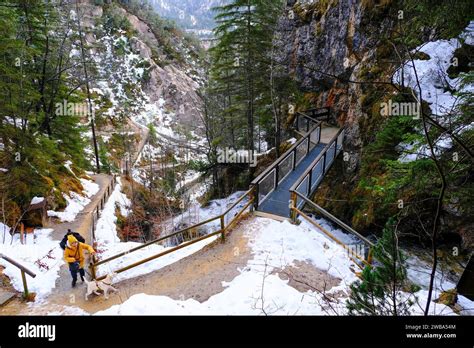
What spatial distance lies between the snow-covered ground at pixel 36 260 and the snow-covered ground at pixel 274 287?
11.4 feet

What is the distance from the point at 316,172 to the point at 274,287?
6258mm

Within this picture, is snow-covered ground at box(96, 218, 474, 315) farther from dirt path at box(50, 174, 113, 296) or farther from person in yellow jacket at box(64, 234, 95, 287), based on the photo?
dirt path at box(50, 174, 113, 296)

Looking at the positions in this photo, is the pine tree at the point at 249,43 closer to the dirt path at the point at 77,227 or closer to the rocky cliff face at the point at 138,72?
the dirt path at the point at 77,227

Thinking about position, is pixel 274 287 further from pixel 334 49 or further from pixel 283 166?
pixel 334 49

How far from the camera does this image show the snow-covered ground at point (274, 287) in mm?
5293

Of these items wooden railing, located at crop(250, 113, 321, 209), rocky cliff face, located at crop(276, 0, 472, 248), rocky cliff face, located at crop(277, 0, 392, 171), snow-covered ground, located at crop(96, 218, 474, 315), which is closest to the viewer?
snow-covered ground, located at crop(96, 218, 474, 315)

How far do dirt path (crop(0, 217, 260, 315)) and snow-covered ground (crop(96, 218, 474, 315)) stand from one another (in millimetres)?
340

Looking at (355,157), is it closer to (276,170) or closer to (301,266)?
(276,170)

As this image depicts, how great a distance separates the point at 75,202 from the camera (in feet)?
54.6

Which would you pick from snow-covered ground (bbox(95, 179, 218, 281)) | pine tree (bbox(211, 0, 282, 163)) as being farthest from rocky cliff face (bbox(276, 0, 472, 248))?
snow-covered ground (bbox(95, 179, 218, 281))

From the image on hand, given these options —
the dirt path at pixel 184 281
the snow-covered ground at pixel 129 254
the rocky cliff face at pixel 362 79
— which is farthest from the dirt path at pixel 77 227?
the rocky cliff face at pixel 362 79

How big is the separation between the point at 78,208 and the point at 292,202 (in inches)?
504

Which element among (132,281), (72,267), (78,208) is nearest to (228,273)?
(132,281)

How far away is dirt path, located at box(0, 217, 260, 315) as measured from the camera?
6.90 m
